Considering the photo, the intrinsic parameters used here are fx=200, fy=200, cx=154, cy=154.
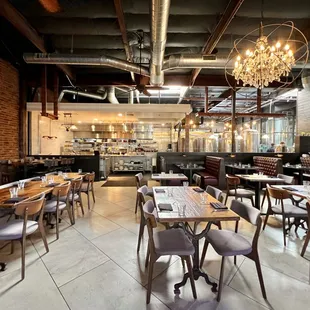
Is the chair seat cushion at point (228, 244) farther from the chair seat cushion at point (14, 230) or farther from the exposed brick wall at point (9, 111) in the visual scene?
the exposed brick wall at point (9, 111)

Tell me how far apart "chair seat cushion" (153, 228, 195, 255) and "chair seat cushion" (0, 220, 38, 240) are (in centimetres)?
166

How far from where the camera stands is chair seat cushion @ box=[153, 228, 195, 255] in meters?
2.00

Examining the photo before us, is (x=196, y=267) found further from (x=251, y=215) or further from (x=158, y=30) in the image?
(x=158, y=30)

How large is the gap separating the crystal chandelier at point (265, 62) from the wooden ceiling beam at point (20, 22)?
444 centimetres

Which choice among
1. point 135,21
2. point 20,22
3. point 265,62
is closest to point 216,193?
point 265,62

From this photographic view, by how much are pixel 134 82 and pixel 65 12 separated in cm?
383

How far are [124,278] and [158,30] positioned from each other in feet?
12.5

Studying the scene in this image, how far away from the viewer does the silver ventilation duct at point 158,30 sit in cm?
291

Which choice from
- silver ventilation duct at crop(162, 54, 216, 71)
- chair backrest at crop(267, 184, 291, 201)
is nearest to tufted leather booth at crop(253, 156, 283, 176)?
chair backrest at crop(267, 184, 291, 201)

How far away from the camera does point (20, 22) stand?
4.12m

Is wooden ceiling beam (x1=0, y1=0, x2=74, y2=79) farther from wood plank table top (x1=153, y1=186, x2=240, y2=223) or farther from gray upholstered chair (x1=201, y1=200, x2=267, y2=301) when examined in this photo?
gray upholstered chair (x1=201, y1=200, x2=267, y2=301)

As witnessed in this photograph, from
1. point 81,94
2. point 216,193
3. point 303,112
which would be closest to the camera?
point 216,193

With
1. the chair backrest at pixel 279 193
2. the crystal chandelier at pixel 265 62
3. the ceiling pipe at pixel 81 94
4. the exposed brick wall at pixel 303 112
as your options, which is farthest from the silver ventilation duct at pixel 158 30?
the exposed brick wall at pixel 303 112

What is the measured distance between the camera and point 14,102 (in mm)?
7465
